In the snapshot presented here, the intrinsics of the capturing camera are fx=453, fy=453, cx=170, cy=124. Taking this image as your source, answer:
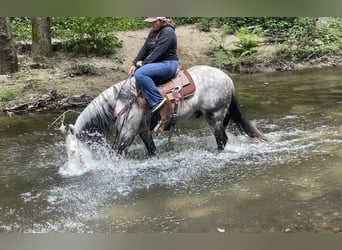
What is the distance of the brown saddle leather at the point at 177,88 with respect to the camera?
5.48 metres

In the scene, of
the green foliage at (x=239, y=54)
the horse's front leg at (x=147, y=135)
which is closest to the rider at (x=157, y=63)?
the horse's front leg at (x=147, y=135)

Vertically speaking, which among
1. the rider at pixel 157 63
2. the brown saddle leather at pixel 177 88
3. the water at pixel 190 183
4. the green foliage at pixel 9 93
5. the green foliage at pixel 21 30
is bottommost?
the green foliage at pixel 9 93

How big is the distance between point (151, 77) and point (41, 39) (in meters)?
7.75

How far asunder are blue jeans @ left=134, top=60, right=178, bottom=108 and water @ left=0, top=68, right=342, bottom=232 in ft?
2.71

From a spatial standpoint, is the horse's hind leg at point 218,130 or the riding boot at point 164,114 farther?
the horse's hind leg at point 218,130

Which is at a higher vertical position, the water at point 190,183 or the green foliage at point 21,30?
the green foliage at point 21,30

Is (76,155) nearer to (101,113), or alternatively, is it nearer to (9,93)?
(101,113)

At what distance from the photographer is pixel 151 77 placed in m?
5.43

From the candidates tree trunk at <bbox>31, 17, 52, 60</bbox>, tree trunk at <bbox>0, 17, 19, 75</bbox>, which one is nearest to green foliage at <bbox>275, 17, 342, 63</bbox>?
tree trunk at <bbox>31, 17, 52, 60</bbox>

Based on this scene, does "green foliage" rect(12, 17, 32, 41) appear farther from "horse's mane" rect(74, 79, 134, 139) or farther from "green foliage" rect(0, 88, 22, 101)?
"horse's mane" rect(74, 79, 134, 139)

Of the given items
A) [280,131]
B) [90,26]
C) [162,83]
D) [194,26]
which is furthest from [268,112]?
[194,26]

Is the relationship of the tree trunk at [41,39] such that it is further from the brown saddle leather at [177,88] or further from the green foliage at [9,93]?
the brown saddle leather at [177,88]

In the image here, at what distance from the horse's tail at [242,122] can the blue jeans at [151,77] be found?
1095 millimetres
